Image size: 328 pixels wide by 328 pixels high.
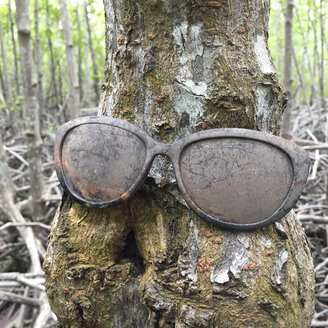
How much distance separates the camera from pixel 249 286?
2.63 ft

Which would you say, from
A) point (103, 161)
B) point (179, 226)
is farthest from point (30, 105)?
point (179, 226)

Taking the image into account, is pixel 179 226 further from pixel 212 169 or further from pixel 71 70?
pixel 71 70

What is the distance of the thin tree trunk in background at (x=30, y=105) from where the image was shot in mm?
2719

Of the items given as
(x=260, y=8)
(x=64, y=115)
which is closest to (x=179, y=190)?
(x=260, y=8)

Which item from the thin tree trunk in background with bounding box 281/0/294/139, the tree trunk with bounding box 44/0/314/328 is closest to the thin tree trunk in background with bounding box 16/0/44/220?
the tree trunk with bounding box 44/0/314/328

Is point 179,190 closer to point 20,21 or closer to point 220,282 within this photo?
point 220,282

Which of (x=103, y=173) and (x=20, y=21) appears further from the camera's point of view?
(x=20, y=21)

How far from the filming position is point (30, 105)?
2859mm

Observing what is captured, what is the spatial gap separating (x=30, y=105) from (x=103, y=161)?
219 cm

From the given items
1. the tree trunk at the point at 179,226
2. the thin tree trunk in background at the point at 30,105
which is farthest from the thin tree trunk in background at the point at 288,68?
the tree trunk at the point at 179,226

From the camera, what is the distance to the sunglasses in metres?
0.83

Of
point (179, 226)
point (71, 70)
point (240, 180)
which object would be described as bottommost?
point (179, 226)

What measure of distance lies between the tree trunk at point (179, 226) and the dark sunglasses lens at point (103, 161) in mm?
54

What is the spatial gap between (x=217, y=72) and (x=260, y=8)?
0.21 metres
